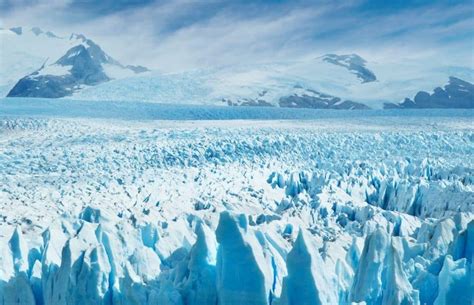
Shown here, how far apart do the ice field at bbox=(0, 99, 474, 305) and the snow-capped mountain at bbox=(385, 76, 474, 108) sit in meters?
22.3

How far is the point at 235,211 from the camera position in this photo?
9023 millimetres

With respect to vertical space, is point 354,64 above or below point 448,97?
above

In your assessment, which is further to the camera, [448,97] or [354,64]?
[354,64]

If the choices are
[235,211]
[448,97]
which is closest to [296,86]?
[448,97]

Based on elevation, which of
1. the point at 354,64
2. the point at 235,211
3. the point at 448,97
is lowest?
the point at 235,211

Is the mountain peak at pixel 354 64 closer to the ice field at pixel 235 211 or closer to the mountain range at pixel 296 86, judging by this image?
the mountain range at pixel 296 86

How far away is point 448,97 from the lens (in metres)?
44.0

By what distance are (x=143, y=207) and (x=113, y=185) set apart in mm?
1652

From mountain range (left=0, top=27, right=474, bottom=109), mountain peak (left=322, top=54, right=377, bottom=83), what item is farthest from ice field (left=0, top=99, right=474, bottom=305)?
mountain peak (left=322, top=54, right=377, bottom=83)

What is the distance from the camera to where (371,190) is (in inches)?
441

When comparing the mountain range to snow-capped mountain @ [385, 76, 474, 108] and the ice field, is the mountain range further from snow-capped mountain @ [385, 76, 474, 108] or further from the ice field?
the ice field

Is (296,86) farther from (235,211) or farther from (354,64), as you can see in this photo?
(235,211)

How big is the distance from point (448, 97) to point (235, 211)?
1529 inches

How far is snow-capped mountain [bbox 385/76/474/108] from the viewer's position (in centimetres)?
4156
